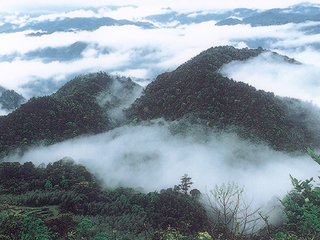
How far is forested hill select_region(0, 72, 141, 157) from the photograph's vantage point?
64938 millimetres

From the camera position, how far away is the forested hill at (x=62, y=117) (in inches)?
2557

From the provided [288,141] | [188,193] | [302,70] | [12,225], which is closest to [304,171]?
[288,141]

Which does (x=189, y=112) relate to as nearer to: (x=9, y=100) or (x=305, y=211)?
(x=305, y=211)

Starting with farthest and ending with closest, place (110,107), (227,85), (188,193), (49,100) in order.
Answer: (110,107) < (49,100) < (227,85) < (188,193)

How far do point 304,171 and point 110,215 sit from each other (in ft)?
139

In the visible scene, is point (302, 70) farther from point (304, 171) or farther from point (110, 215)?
point (110, 215)

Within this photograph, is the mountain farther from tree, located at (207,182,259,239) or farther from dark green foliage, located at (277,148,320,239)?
dark green foliage, located at (277,148,320,239)

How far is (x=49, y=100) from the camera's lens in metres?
75.3

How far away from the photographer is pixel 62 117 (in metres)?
74.9

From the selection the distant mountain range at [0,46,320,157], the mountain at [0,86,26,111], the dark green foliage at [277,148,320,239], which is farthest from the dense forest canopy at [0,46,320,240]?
the mountain at [0,86,26,111]

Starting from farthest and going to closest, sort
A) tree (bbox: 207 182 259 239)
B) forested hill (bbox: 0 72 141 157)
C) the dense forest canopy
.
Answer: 1. forested hill (bbox: 0 72 141 157)
2. the dense forest canopy
3. tree (bbox: 207 182 259 239)

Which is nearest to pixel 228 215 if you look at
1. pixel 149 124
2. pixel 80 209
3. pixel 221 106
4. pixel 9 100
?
pixel 80 209

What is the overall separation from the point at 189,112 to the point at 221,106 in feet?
30.6

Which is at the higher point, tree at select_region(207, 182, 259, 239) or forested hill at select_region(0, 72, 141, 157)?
forested hill at select_region(0, 72, 141, 157)
